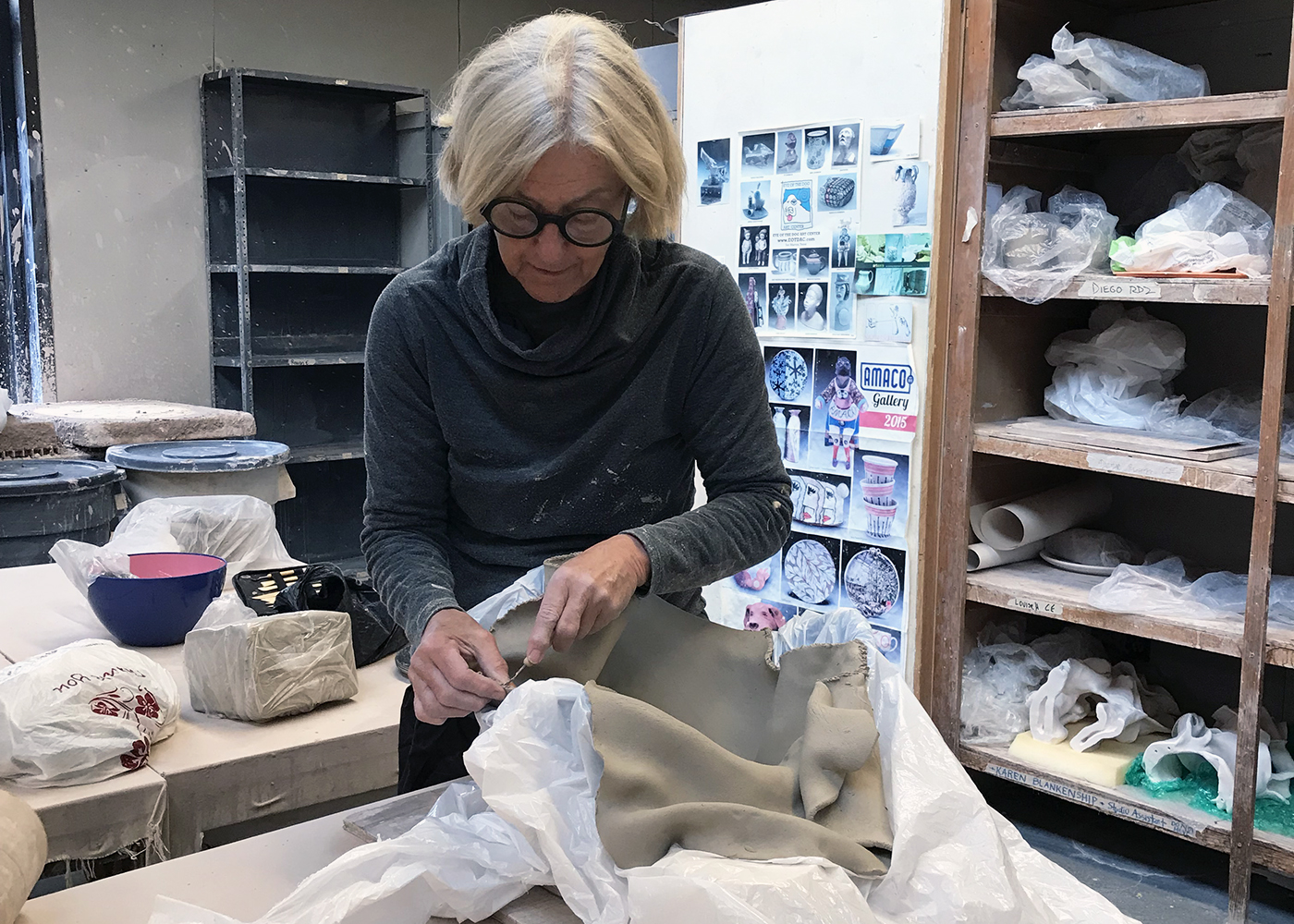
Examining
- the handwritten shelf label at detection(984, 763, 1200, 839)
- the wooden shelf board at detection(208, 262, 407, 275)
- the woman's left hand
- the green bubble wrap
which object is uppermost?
the wooden shelf board at detection(208, 262, 407, 275)

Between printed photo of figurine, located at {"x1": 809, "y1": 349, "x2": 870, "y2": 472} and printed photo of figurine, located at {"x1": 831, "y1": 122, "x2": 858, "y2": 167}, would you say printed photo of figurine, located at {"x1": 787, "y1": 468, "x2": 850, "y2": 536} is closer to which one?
printed photo of figurine, located at {"x1": 809, "y1": 349, "x2": 870, "y2": 472}

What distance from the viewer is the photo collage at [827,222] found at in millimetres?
2541

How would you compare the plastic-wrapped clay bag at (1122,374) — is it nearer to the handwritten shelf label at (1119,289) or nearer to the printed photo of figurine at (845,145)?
the handwritten shelf label at (1119,289)

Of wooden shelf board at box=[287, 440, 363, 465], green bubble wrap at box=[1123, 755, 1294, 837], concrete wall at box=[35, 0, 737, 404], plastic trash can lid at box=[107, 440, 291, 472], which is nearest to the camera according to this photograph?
green bubble wrap at box=[1123, 755, 1294, 837]

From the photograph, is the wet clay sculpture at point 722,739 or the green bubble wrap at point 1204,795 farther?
the green bubble wrap at point 1204,795

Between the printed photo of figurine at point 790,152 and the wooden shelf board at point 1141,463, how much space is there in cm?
78

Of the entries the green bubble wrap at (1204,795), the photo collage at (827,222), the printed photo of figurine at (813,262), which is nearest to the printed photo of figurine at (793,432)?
the photo collage at (827,222)

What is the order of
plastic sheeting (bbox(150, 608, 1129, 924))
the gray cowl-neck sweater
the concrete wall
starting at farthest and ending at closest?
the concrete wall
the gray cowl-neck sweater
plastic sheeting (bbox(150, 608, 1129, 924))

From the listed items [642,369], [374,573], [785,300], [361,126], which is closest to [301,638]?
[374,573]

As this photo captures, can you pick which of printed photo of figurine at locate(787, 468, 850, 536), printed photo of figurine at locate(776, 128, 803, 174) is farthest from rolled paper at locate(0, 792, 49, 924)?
printed photo of figurine at locate(776, 128, 803, 174)

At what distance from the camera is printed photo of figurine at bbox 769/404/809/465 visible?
278 centimetres

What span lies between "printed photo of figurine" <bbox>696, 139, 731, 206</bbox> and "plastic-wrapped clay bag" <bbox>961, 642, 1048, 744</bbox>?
4.35 feet

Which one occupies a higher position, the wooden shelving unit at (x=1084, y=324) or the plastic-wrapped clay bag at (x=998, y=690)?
the wooden shelving unit at (x=1084, y=324)

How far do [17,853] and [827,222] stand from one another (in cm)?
214
